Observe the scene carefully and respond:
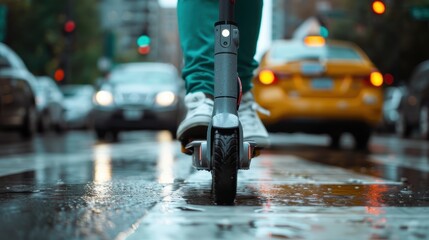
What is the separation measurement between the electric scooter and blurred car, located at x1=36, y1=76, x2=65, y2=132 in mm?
A: 15400

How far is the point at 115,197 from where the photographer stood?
312 cm

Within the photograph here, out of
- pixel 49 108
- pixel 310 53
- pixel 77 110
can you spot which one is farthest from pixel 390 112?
pixel 310 53

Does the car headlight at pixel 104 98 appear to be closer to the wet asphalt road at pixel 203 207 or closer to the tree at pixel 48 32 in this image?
the wet asphalt road at pixel 203 207

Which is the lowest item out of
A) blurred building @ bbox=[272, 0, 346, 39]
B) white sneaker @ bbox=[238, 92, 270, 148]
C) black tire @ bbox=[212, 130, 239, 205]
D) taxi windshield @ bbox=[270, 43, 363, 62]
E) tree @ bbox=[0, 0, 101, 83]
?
black tire @ bbox=[212, 130, 239, 205]

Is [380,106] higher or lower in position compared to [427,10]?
lower

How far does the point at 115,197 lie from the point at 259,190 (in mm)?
701

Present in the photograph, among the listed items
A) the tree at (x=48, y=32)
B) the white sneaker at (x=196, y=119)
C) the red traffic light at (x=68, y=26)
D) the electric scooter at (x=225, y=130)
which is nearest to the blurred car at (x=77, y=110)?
the red traffic light at (x=68, y=26)

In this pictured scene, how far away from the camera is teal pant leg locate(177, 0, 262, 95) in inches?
139

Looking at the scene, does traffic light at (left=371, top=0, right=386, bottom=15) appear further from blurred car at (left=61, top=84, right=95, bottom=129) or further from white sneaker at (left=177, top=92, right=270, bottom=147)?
blurred car at (left=61, top=84, right=95, bottom=129)

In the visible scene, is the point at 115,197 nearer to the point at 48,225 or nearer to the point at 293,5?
the point at 48,225

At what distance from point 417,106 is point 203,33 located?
1491 cm

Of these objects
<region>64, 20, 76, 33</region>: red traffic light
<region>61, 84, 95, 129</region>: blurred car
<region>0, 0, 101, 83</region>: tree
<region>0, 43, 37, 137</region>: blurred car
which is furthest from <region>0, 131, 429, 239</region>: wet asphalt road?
<region>0, 0, 101, 83</region>: tree

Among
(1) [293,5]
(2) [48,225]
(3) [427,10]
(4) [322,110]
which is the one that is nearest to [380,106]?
(4) [322,110]

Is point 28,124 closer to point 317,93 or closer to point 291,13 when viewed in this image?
point 317,93
